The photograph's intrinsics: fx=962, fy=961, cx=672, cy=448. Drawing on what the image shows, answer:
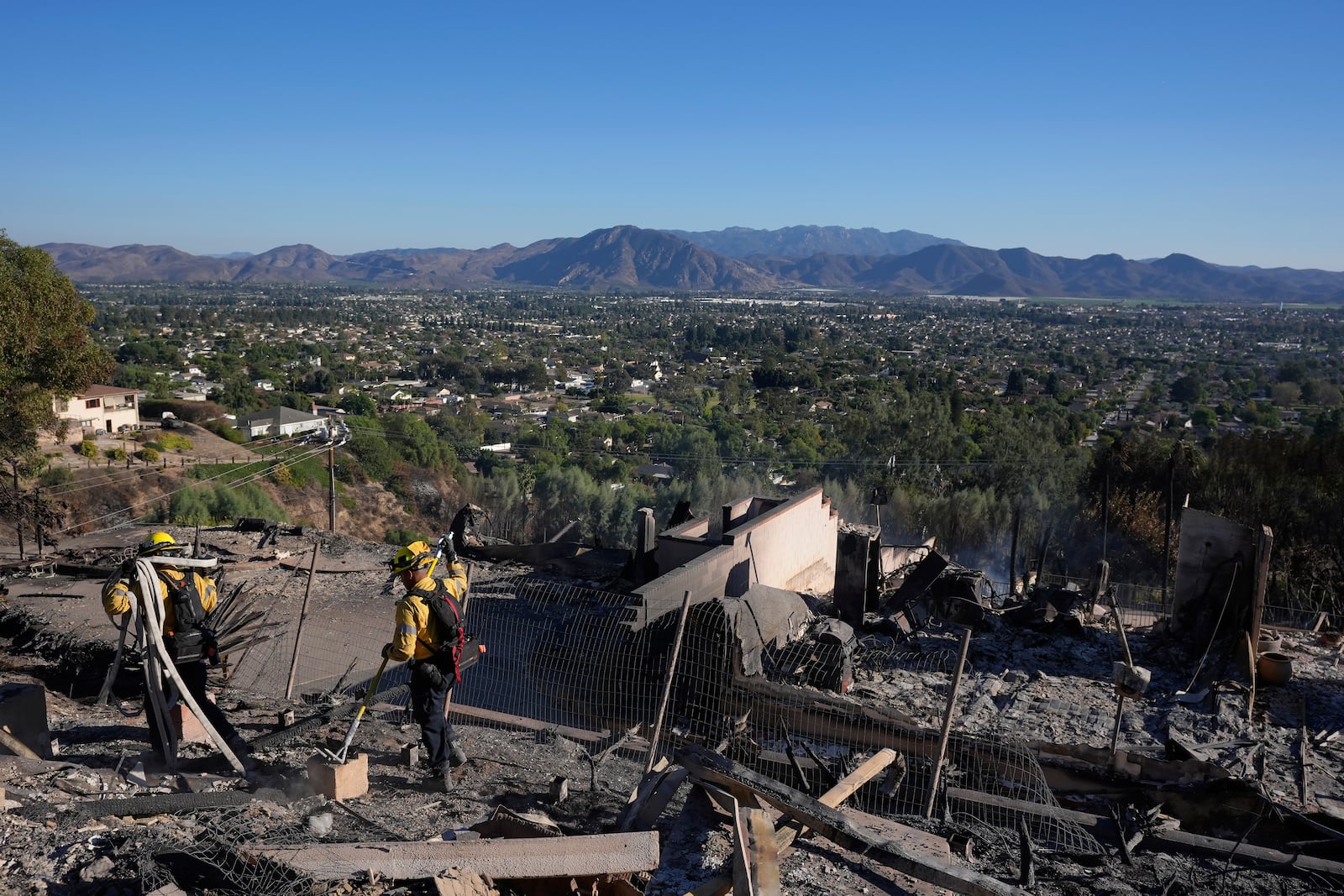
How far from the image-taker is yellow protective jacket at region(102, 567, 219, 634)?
5535 millimetres

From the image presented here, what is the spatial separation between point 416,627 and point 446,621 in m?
0.18

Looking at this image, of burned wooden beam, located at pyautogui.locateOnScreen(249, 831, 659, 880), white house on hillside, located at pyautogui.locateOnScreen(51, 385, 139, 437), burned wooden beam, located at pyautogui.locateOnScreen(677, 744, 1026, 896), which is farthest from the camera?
white house on hillside, located at pyautogui.locateOnScreen(51, 385, 139, 437)

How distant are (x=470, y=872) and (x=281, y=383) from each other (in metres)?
54.5

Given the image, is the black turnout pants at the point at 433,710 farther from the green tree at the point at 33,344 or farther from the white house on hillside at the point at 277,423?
the white house on hillside at the point at 277,423

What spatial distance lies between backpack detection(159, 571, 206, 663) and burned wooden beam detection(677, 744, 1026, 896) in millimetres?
3044

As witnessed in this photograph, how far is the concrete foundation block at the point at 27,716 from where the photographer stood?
19.8ft

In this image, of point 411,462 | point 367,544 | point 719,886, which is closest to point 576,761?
point 719,886

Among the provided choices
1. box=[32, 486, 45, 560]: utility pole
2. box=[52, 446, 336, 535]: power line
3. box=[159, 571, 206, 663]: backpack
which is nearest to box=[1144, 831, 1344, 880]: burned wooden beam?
box=[159, 571, 206, 663]: backpack

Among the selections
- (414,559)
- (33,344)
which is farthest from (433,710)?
(33,344)

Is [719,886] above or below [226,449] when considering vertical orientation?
above

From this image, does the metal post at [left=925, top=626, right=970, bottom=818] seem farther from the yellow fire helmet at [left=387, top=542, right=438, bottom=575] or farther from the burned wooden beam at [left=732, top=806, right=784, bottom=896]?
the yellow fire helmet at [left=387, top=542, right=438, bottom=575]

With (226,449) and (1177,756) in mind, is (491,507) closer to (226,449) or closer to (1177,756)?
(226,449)

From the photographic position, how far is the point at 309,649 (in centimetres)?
1168

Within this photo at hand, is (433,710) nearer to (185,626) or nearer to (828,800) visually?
(185,626)
